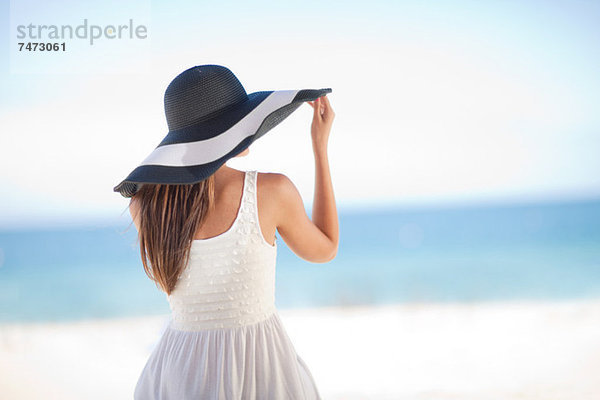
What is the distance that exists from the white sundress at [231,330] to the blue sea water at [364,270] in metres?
2.50

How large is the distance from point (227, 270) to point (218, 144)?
0.81 ft

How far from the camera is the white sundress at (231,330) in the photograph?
1029 millimetres

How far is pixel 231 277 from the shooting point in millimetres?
1038

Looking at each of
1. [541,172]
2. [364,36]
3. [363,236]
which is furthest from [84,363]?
[541,172]

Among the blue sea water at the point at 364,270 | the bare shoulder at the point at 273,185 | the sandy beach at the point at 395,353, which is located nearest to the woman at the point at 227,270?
the bare shoulder at the point at 273,185

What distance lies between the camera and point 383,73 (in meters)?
13.8

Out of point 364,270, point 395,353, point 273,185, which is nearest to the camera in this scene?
point 273,185

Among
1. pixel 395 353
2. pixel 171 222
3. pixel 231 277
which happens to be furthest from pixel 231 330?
pixel 395 353

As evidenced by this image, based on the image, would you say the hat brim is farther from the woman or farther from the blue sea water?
the blue sea water

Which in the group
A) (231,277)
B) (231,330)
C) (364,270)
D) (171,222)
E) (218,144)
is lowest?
(364,270)

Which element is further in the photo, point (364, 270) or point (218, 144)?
point (364, 270)

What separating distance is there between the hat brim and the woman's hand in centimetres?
4

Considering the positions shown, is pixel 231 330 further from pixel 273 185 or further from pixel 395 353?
pixel 395 353

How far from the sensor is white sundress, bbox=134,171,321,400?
40.5 inches
